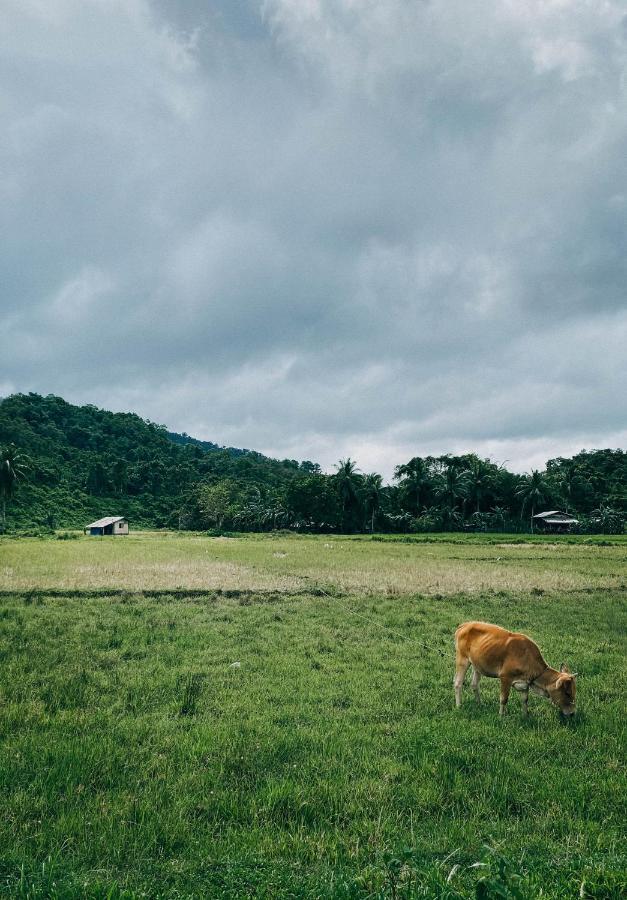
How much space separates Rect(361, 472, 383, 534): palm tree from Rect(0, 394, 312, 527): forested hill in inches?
703

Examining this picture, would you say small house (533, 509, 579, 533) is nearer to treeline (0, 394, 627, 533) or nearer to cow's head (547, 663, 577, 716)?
treeline (0, 394, 627, 533)

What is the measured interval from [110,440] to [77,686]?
12423 cm

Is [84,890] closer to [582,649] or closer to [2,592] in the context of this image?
[582,649]

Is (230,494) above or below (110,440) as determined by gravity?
below

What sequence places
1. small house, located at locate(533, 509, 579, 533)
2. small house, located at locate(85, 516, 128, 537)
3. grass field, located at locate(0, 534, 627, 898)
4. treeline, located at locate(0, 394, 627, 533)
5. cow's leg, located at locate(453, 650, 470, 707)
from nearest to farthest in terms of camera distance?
grass field, located at locate(0, 534, 627, 898) → cow's leg, located at locate(453, 650, 470, 707) → small house, located at locate(85, 516, 128, 537) → small house, located at locate(533, 509, 579, 533) → treeline, located at locate(0, 394, 627, 533)

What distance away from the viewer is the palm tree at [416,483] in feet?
294

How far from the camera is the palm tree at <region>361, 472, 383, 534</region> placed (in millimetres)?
85938

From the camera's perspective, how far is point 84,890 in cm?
389

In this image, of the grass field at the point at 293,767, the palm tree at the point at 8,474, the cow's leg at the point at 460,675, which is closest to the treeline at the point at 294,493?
the palm tree at the point at 8,474

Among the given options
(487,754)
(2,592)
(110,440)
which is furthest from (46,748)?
(110,440)

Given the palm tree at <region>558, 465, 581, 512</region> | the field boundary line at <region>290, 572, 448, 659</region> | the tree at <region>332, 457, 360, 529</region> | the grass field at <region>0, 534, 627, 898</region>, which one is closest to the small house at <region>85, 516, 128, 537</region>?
the tree at <region>332, 457, 360, 529</region>

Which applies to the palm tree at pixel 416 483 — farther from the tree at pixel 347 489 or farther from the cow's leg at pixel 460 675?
the cow's leg at pixel 460 675

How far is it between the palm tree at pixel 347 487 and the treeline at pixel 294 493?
6.8 inches

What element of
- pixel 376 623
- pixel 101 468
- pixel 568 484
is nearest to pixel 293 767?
pixel 376 623
